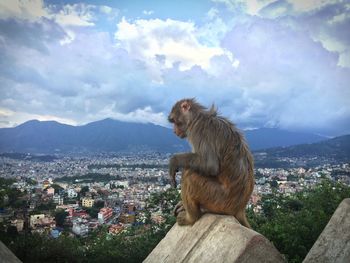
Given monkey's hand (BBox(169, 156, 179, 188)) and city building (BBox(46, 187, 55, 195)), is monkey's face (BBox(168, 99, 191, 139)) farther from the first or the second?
city building (BBox(46, 187, 55, 195))

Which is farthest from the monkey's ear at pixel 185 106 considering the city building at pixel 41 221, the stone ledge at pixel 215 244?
the city building at pixel 41 221

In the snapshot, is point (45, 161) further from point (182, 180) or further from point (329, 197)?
point (182, 180)

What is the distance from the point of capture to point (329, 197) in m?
12.7

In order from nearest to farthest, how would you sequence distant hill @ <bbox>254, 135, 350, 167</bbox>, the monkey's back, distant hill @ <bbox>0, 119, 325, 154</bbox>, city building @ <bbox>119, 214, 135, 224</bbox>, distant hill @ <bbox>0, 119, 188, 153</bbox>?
1. the monkey's back
2. city building @ <bbox>119, 214, 135, 224</bbox>
3. distant hill @ <bbox>254, 135, 350, 167</bbox>
4. distant hill @ <bbox>0, 119, 188, 153</bbox>
5. distant hill @ <bbox>0, 119, 325, 154</bbox>

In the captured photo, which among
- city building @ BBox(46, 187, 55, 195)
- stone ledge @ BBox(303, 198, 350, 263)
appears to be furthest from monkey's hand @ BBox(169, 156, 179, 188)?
city building @ BBox(46, 187, 55, 195)

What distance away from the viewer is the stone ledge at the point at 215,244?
4.56 m

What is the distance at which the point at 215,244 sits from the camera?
200 inches

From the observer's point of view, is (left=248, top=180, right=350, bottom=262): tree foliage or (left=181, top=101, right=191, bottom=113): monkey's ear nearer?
(left=181, top=101, right=191, bottom=113): monkey's ear

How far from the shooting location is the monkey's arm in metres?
5.84

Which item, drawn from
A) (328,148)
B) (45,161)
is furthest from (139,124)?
(328,148)

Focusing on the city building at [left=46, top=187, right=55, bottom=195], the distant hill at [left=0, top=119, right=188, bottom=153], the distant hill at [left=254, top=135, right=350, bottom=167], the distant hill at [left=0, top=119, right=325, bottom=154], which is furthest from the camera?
the distant hill at [left=0, top=119, right=325, bottom=154]

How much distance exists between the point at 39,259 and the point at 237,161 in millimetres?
7665

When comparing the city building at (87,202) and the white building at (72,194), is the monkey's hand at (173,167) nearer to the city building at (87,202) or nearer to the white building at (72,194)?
the city building at (87,202)

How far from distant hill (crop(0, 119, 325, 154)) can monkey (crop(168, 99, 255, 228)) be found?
74.1 meters
